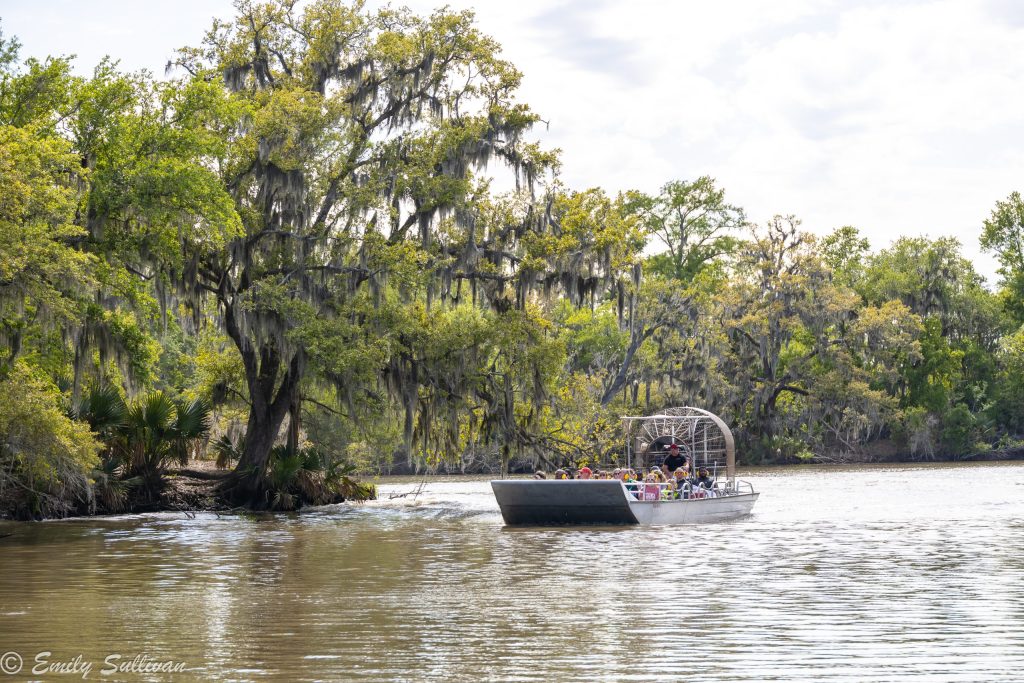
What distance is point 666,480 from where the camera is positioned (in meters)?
30.0

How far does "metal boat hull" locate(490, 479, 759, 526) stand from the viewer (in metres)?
26.7

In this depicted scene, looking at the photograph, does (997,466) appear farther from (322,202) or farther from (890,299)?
(322,202)

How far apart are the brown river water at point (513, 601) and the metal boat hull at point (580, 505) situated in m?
0.70

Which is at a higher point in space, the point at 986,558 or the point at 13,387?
the point at 13,387

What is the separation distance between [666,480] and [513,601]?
52.0ft

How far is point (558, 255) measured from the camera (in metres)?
32.4

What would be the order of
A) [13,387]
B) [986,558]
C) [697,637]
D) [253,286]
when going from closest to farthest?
[697,637] < [986,558] < [13,387] < [253,286]

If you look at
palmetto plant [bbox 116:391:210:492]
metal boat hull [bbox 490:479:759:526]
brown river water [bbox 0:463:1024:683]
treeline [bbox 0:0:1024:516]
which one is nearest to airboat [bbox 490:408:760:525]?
metal boat hull [bbox 490:479:759:526]

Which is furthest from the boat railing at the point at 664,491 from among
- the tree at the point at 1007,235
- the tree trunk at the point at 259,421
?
the tree at the point at 1007,235

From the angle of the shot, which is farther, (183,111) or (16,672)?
(183,111)

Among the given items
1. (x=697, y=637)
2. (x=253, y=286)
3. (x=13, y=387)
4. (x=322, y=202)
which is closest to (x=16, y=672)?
(x=697, y=637)

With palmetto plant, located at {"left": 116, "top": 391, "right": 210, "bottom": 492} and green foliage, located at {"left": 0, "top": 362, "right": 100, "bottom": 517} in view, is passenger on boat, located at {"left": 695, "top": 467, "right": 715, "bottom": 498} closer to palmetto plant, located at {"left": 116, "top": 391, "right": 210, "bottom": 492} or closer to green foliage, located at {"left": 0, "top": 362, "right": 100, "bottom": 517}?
palmetto plant, located at {"left": 116, "top": 391, "right": 210, "bottom": 492}

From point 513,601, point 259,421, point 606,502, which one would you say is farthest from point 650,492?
point 513,601

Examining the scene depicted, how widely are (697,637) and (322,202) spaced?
22361mm
